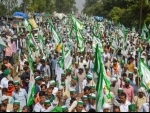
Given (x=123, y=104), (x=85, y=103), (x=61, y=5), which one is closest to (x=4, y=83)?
(x=85, y=103)

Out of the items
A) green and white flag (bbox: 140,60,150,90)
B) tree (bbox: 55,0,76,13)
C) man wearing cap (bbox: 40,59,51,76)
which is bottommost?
tree (bbox: 55,0,76,13)

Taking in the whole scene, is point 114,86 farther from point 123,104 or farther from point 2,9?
point 2,9

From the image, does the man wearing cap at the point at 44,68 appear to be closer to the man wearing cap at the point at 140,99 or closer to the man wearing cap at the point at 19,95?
the man wearing cap at the point at 19,95

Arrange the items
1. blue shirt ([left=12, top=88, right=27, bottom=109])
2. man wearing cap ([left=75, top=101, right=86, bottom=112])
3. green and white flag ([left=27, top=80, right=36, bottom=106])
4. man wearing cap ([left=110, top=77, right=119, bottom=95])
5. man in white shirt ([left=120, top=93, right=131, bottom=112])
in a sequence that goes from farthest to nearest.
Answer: man wearing cap ([left=110, top=77, right=119, bottom=95]), green and white flag ([left=27, top=80, right=36, bottom=106]), blue shirt ([left=12, top=88, right=27, bottom=109]), man in white shirt ([left=120, top=93, right=131, bottom=112]), man wearing cap ([left=75, top=101, right=86, bottom=112])

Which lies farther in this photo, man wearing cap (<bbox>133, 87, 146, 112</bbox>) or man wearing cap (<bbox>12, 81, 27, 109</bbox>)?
man wearing cap (<bbox>12, 81, 27, 109</bbox>)

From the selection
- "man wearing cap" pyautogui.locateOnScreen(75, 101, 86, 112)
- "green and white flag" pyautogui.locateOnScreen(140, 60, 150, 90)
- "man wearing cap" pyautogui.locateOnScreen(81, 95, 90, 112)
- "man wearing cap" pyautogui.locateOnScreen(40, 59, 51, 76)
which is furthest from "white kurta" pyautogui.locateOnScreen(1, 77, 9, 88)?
"green and white flag" pyautogui.locateOnScreen(140, 60, 150, 90)

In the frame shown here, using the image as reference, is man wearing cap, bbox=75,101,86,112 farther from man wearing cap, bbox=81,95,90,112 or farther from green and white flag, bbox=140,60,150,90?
green and white flag, bbox=140,60,150,90

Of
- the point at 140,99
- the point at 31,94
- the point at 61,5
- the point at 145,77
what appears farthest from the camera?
the point at 61,5

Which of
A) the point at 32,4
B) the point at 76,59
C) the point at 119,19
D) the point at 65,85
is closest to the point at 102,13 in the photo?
the point at 32,4

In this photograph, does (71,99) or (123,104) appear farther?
(71,99)

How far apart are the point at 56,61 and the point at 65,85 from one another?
3.60 metres

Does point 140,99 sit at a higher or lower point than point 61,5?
higher

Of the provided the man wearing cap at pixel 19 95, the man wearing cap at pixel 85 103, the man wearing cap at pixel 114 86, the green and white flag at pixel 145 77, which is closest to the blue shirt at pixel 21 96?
the man wearing cap at pixel 19 95

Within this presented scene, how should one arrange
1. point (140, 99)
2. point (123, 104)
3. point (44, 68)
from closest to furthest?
point (123, 104) < point (140, 99) < point (44, 68)
